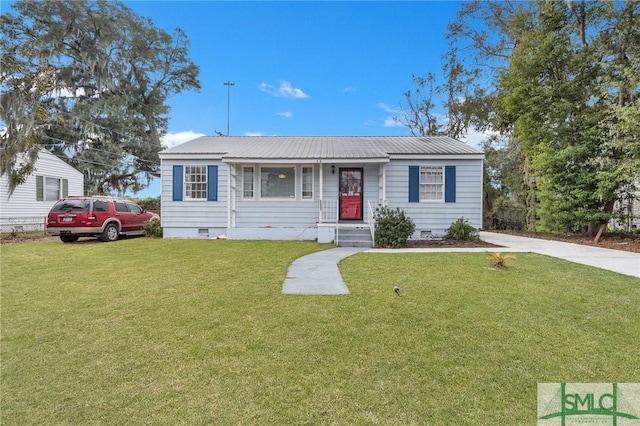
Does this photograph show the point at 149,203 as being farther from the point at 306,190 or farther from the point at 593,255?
the point at 593,255

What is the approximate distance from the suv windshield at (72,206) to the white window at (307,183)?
23.6ft

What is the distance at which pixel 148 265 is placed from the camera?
262 inches

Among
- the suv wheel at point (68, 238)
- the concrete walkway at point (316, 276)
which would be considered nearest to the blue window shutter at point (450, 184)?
the concrete walkway at point (316, 276)

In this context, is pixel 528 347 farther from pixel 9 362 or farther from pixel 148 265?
pixel 148 265

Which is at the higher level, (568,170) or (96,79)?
(96,79)

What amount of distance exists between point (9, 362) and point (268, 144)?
36.7ft

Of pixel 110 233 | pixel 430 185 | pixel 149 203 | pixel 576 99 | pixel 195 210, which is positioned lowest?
pixel 110 233

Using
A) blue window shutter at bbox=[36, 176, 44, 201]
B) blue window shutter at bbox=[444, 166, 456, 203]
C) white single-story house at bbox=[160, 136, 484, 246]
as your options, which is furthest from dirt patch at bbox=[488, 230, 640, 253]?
blue window shutter at bbox=[36, 176, 44, 201]

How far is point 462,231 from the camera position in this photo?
1050 centimetres

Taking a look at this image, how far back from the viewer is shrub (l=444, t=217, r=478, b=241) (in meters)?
10.5

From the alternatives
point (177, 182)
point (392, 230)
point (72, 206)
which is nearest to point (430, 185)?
point (392, 230)

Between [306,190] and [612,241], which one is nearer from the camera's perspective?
[612,241]

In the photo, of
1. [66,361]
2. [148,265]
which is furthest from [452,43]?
[66,361]

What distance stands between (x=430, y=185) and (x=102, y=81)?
79.3 feet
